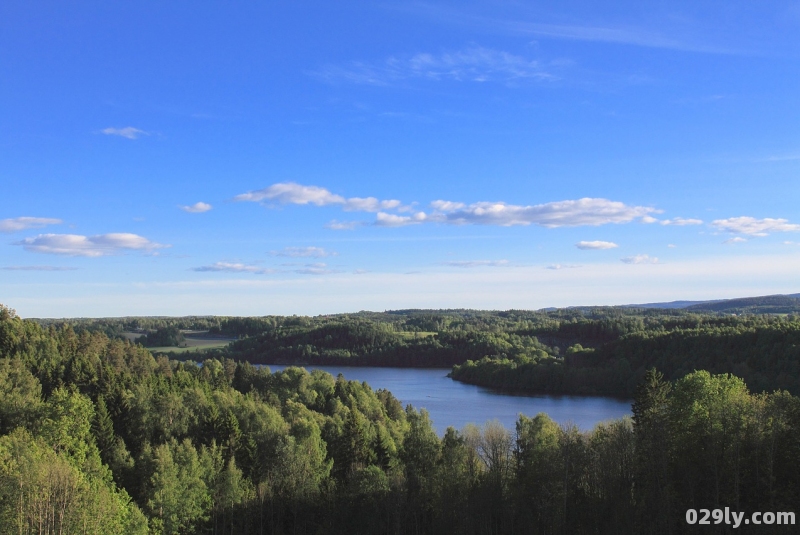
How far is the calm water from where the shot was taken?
45969mm

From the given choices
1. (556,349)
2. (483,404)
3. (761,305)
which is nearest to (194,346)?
(556,349)

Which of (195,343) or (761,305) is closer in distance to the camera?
(195,343)

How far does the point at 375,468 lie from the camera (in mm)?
23984

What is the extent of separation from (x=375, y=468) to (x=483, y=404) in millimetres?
33255

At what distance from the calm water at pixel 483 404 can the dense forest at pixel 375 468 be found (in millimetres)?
15207

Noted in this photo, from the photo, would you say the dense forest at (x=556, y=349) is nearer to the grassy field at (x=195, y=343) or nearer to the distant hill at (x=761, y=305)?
the grassy field at (x=195, y=343)

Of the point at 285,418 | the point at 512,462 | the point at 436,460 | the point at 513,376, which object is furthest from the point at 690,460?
the point at 513,376

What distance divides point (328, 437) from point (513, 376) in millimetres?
45201

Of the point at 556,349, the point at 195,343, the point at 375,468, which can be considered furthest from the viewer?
the point at 195,343

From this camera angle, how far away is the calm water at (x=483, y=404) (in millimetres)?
45969

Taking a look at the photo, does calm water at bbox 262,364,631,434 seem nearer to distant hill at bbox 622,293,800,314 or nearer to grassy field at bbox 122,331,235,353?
grassy field at bbox 122,331,235,353

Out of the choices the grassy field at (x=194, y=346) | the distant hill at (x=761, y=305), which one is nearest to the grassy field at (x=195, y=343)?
the grassy field at (x=194, y=346)

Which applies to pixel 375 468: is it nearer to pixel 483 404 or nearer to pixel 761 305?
pixel 483 404

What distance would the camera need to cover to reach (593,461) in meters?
23.2
